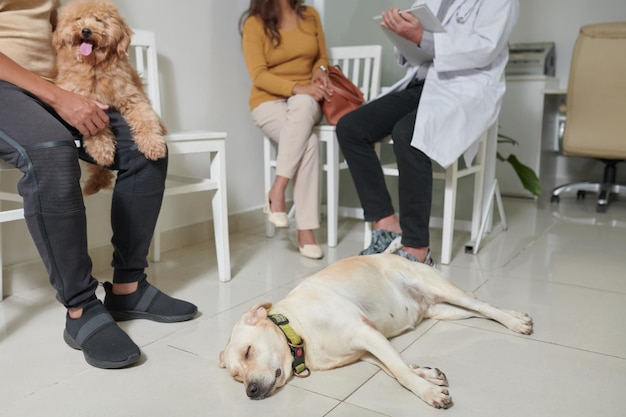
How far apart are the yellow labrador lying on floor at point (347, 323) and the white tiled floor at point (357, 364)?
0.04 m

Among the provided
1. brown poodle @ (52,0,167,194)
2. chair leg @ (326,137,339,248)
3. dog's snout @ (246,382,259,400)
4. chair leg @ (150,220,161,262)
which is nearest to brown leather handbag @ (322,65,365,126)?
chair leg @ (326,137,339,248)

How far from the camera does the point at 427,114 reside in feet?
6.93

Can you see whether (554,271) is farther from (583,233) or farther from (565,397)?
(565,397)

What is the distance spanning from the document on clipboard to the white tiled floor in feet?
2.66

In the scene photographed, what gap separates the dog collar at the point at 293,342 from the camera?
4.15ft

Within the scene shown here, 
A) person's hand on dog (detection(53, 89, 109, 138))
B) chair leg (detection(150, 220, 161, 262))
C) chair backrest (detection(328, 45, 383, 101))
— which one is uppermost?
chair backrest (detection(328, 45, 383, 101))

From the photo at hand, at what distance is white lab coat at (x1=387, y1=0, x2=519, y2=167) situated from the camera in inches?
83.2

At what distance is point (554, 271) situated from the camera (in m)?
2.18

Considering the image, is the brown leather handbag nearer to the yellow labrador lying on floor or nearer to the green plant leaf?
the yellow labrador lying on floor

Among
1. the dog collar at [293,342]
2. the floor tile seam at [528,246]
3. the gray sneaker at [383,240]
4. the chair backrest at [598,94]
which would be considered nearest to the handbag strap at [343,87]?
the gray sneaker at [383,240]

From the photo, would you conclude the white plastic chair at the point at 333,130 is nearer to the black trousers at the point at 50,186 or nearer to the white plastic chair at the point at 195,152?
the white plastic chair at the point at 195,152

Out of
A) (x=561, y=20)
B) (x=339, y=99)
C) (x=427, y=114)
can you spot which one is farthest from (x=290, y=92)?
(x=561, y=20)

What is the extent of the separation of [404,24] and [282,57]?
62 cm

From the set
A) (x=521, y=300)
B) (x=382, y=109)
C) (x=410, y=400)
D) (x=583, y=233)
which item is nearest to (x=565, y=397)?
(x=410, y=400)
